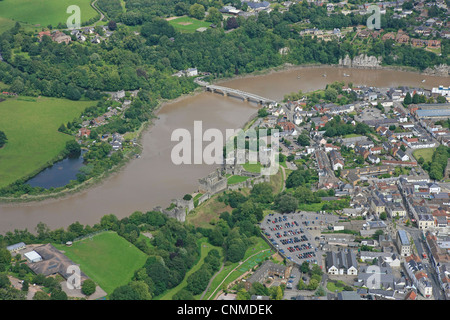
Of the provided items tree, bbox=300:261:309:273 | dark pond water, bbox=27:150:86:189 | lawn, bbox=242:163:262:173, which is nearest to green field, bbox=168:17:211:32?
dark pond water, bbox=27:150:86:189

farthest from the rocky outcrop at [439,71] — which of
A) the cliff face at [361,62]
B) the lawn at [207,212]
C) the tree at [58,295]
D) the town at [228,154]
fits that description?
the tree at [58,295]

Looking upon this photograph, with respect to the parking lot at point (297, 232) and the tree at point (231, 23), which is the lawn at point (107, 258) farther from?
the tree at point (231, 23)

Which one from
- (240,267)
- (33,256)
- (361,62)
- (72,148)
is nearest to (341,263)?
(240,267)

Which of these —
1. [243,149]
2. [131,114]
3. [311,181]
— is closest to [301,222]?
[311,181]

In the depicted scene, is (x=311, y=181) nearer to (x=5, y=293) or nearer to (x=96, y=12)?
(x=5, y=293)

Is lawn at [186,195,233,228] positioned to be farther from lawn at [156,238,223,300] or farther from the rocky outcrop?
the rocky outcrop

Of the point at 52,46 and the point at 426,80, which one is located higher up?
the point at 52,46
